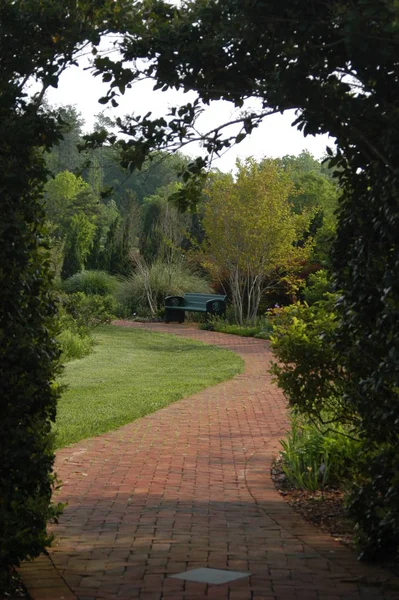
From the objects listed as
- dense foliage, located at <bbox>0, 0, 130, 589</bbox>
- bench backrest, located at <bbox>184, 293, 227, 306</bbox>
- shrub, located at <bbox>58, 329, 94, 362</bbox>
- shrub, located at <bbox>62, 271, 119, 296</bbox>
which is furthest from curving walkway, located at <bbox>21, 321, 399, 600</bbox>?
shrub, located at <bbox>62, 271, 119, 296</bbox>

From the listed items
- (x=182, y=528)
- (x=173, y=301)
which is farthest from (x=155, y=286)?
(x=182, y=528)

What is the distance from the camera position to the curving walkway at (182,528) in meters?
4.81

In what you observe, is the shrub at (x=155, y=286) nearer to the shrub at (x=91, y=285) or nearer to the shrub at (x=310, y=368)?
the shrub at (x=91, y=285)

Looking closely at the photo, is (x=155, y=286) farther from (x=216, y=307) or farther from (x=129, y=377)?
(x=129, y=377)

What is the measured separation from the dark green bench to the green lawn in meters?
2.94

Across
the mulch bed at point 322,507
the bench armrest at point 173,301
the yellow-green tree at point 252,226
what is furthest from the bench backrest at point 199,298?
the mulch bed at point 322,507

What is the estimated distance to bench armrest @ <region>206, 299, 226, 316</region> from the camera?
85.1 ft

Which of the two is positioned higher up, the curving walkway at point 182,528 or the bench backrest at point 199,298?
the bench backrest at point 199,298

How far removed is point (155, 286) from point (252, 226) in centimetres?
598

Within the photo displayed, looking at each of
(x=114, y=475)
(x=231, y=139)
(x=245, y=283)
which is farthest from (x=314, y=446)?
(x=245, y=283)

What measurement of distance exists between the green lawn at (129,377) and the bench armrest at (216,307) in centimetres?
285

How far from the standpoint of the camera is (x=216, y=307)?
1025 inches

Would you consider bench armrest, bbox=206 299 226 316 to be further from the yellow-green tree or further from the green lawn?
the green lawn

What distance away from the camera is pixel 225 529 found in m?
6.09
